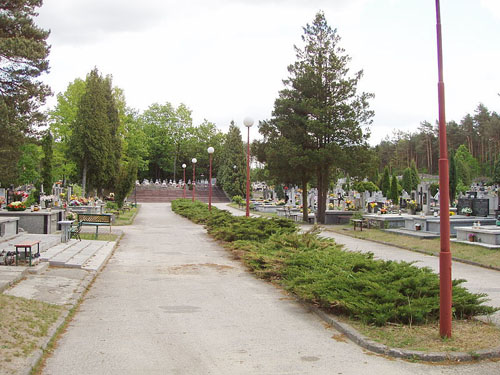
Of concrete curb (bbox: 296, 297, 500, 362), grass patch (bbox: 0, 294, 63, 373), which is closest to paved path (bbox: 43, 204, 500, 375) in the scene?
concrete curb (bbox: 296, 297, 500, 362)

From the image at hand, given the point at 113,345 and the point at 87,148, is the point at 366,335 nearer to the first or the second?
the point at 113,345

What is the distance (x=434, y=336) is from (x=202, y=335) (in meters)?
2.87

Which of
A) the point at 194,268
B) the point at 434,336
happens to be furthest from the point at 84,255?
the point at 434,336

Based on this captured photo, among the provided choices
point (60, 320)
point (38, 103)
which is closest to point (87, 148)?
point (38, 103)

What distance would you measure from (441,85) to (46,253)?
10394 mm

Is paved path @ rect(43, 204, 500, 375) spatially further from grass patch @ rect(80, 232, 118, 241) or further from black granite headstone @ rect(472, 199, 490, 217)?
black granite headstone @ rect(472, 199, 490, 217)

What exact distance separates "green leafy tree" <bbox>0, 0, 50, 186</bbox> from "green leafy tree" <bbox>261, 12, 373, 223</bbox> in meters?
13.1

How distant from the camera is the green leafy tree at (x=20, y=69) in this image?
65.3 ft

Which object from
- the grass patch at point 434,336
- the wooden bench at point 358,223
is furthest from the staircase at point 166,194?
the grass patch at point 434,336

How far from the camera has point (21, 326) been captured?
5.85 metres

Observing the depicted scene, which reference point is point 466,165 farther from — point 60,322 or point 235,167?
point 60,322

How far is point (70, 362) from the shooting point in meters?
5.05

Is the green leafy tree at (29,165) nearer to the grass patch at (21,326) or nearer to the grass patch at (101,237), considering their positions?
the grass patch at (101,237)

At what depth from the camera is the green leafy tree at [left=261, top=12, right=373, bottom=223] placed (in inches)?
1072
